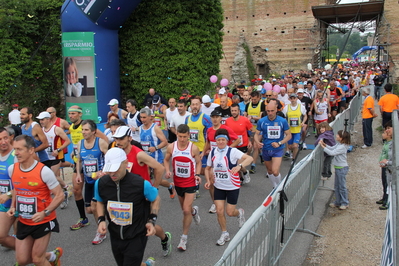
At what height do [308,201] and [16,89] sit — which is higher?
[16,89]

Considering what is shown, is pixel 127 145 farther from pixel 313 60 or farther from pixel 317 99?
pixel 313 60

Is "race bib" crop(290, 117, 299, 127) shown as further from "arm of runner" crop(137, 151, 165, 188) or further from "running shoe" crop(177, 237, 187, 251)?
"arm of runner" crop(137, 151, 165, 188)

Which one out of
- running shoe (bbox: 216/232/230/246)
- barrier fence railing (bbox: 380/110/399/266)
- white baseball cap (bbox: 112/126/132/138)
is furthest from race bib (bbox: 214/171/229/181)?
barrier fence railing (bbox: 380/110/399/266)

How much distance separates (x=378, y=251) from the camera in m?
5.14

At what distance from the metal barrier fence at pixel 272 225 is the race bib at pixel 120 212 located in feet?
3.74

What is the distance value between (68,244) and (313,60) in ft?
98.6

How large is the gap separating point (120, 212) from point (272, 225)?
1647 millimetres

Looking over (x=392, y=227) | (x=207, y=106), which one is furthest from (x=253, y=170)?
(x=392, y=227)

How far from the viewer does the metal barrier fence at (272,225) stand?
3033mm

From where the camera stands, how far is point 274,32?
3281 centimetres

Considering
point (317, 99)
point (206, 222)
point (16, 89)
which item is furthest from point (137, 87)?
point (206, 222)

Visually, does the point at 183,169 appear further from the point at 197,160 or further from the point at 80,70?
the point at 80,70

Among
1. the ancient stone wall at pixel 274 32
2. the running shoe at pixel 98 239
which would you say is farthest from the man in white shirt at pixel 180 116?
the ancient stone wall at pixel 274 32

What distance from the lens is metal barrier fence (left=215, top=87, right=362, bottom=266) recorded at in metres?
3.03
